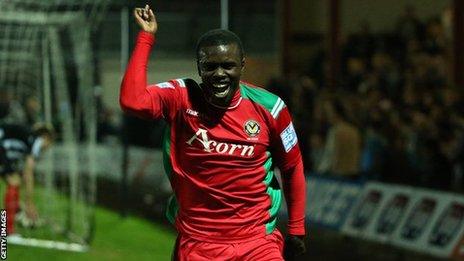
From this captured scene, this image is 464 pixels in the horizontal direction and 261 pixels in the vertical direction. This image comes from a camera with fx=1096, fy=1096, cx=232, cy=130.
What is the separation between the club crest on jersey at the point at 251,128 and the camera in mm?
5566

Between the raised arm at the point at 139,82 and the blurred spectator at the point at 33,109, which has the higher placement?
the raised arm at the point at 139,82

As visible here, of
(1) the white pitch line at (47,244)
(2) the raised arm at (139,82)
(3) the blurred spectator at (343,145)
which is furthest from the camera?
(3) the blurred spectator at (343,145)

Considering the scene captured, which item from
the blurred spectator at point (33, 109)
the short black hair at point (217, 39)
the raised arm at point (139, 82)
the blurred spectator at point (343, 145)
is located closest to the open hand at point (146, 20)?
the raised arm at point (139, 82)

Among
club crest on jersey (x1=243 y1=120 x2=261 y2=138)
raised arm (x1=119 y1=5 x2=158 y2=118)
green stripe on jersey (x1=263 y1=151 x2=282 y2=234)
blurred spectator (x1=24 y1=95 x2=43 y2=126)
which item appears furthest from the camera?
blurred spectator (x1=24 y1=95 x2=43 y2=126)

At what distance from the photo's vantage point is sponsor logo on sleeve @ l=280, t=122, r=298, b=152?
18.6 ft

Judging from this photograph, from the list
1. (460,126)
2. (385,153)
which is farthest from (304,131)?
(460,126)

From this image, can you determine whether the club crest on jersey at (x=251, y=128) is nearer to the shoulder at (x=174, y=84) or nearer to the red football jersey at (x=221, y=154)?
the red football jersey at (x=221, y=154)

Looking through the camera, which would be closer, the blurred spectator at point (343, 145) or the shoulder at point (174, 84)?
the shoulder at point (174, 84)

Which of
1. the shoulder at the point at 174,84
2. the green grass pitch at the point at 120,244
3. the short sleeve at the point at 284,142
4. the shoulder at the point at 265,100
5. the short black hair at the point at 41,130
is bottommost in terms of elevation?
the green grass pitch at the point at 120,244

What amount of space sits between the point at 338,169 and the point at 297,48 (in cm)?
746

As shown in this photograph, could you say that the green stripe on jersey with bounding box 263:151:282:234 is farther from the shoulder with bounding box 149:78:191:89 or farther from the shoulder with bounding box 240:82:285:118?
the shoulder with bounding box 149:78:191:89

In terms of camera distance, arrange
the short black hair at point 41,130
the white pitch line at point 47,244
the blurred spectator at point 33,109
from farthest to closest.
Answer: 1. the blurred spectator at point 33,109
2. the short black hair at point 41,130
3. the white pitch line at point 47,244

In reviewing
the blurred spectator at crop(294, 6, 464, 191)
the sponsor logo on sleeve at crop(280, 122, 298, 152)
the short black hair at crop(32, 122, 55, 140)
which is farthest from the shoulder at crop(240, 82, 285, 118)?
the short black hair at crop(32, 122, 55, 140)

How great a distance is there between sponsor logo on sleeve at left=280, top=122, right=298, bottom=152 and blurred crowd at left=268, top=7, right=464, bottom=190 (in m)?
6.50
